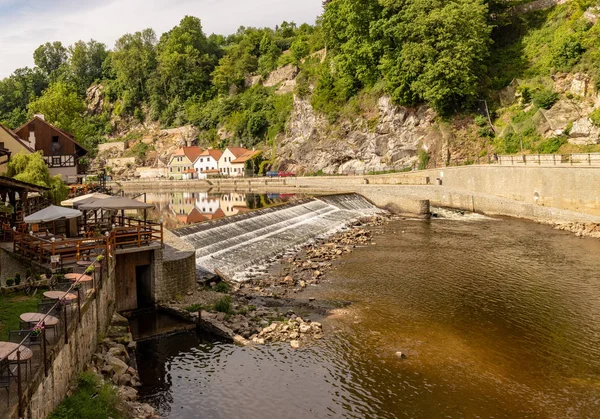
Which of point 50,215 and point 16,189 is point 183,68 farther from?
point 50,215

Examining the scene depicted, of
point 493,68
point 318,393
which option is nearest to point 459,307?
point 318,393

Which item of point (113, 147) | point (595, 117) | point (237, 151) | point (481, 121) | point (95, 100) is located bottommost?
point (237, 151)

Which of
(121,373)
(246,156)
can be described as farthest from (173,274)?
(246,156)

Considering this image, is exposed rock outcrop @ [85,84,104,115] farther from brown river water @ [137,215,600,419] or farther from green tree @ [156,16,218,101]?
brown river water @ [137,215,600,419]

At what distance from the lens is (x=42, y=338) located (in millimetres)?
9836

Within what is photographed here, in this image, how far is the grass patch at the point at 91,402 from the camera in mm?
10195

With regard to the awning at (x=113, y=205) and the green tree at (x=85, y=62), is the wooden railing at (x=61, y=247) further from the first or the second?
the green tree at (x=85, y=62)

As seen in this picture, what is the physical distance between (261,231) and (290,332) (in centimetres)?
1734

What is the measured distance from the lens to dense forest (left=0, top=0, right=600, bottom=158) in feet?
179

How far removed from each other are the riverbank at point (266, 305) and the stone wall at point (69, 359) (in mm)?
3686

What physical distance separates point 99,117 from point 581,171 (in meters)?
114

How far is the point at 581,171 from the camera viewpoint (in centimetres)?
3681

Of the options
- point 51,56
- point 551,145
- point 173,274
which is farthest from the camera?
point 51,56

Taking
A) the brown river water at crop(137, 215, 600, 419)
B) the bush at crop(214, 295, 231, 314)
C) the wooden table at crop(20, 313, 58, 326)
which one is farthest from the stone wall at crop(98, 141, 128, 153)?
the wooden table at crop(20, 313, 58, 326)
